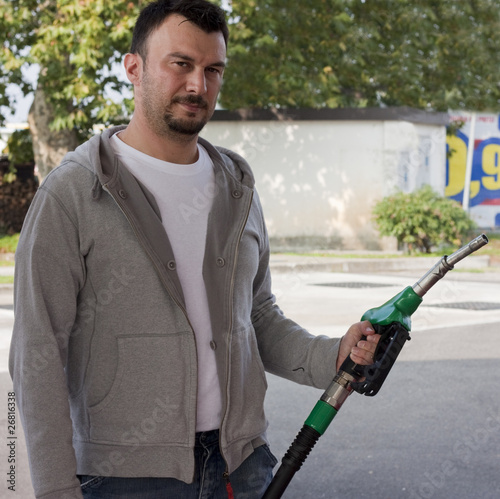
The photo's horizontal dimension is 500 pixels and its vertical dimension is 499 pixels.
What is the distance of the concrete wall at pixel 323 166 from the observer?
2028 cm

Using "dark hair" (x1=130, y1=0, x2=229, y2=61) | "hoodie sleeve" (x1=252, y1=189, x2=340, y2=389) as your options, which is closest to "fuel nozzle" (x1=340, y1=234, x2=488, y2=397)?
"hoodie sleeve" (x1=252, y1=189, x2=340, y2=389)

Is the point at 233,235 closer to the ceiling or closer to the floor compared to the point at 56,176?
closer to the floor

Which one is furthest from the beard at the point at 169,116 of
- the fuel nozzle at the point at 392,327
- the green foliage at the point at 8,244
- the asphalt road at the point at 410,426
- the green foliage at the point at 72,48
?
the green foliage at the point at 8,244

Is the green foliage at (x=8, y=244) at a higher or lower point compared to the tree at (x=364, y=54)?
lower

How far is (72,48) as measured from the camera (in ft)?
58.2

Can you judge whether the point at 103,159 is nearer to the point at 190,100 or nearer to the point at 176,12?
the point at 190,100

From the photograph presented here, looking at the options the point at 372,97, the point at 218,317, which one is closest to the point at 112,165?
the point at 218,317

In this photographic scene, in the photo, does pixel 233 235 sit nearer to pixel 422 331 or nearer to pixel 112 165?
pixel 112 165

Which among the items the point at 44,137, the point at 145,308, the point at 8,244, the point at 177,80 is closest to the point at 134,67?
the point at 177,80

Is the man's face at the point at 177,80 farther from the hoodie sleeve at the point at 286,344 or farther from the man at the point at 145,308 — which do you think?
the hoodie sleeve at the point at 286,344

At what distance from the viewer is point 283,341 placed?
249 cm

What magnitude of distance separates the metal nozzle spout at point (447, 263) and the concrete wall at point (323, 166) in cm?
1806

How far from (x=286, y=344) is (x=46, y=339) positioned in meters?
0.73

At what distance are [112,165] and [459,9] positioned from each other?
965 inches
